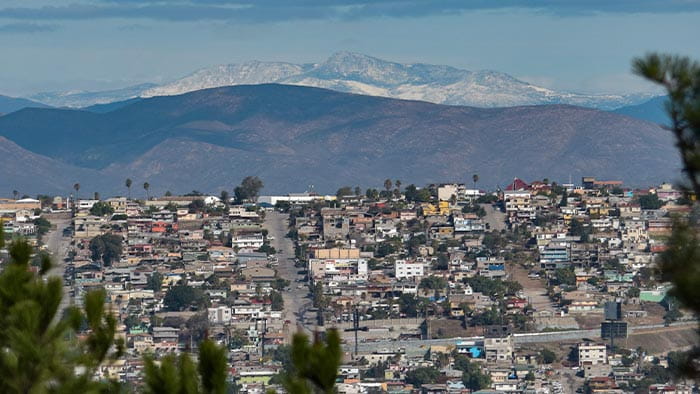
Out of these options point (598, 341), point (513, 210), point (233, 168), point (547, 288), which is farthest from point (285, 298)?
point (233, 168)

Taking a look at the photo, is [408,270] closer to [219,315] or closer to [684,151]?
[219,315]

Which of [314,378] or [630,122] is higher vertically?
[630,122]

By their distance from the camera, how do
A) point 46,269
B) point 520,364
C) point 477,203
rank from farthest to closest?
point 477,203
point 520,364
point 46,269

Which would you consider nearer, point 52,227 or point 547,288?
point 547,288

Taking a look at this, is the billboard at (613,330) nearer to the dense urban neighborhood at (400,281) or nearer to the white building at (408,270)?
the dense urban neighborhood at (400,281)

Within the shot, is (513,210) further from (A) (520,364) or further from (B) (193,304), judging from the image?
(A) (520,364)

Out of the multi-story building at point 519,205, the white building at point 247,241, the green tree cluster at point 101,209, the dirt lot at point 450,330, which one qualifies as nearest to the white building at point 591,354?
the dirt lot at point 450,330

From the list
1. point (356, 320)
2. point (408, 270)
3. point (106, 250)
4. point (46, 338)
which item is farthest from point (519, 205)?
point (46, 338)
